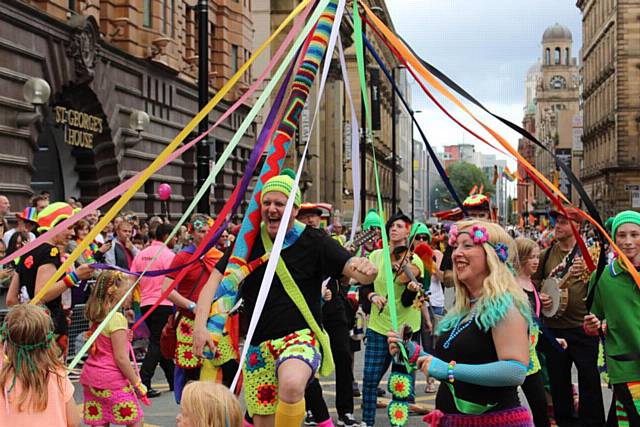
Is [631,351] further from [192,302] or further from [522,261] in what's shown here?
[192,302]

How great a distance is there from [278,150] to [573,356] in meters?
A: 3.10

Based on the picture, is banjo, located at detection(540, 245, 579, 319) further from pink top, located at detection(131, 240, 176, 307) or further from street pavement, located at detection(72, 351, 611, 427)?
pink top, located at detection(131, 240, 176, 307)

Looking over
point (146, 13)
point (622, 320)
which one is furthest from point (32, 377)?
point (146, 13)

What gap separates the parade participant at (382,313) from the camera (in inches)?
308

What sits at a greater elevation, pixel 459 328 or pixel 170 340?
pixel 459 328

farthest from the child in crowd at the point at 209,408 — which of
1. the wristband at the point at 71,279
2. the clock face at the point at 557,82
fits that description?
the clock face at the point at 557,82

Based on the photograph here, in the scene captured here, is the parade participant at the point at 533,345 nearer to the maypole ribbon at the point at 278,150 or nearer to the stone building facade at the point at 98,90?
the maypole ribbon at the point at 278,150

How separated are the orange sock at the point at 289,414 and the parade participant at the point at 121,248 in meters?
6.76

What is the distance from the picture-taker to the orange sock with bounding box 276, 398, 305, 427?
5377mm

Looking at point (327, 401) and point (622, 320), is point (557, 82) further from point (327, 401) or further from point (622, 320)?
point (622, 320)

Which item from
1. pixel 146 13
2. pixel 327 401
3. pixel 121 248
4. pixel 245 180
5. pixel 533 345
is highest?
pixel 146 13

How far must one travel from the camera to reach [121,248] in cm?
1211

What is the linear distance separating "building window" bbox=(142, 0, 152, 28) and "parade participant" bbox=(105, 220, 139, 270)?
38.9ft

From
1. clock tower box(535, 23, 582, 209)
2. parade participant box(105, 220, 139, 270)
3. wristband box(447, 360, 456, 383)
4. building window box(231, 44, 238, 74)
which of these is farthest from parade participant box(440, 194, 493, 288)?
clock tower box(535, 23, 582, 209)
